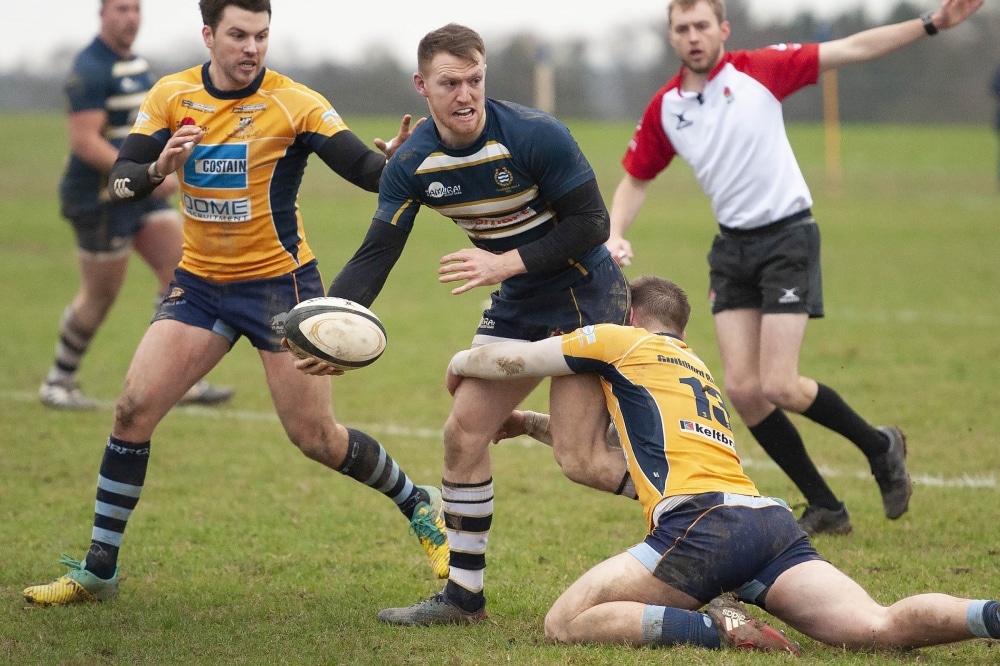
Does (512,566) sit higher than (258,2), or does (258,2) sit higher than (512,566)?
(258,2)

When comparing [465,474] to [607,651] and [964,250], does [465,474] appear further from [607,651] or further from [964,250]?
[964,250]

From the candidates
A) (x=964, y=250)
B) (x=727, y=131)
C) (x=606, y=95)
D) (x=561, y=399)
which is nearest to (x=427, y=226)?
(x=964, y=250)

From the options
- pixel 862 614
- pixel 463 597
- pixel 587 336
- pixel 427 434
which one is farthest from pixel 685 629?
pixel 427 434

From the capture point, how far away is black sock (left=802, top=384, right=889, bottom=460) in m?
5.97

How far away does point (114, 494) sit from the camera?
5.03 meters

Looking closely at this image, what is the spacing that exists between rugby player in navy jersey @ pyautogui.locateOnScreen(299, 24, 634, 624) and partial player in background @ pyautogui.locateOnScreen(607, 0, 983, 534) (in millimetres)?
1295

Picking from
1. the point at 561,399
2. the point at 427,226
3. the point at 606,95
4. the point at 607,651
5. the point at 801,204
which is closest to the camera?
the point at 607,651

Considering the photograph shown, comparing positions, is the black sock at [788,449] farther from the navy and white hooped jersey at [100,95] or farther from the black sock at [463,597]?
the navy and white hooped jersey at [100,95]

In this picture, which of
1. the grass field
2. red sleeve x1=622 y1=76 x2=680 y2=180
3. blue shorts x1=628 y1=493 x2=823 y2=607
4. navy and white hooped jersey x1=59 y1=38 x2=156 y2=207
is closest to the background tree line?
the grass field

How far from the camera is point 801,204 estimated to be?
593 cm

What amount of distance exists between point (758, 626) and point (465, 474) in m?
1.30

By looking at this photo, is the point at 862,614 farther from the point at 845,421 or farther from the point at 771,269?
the point at 771,269

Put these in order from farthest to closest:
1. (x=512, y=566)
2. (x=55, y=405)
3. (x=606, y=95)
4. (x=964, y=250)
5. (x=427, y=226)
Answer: (x=606, y=95)
(x=427, y=226)
(x=964, y=250)
(x=55, y=405)
(x=512, y=566)

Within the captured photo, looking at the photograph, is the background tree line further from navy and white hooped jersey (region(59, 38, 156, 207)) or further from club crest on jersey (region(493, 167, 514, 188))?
club crest on jersey (region(493, 167, 514, 188))
